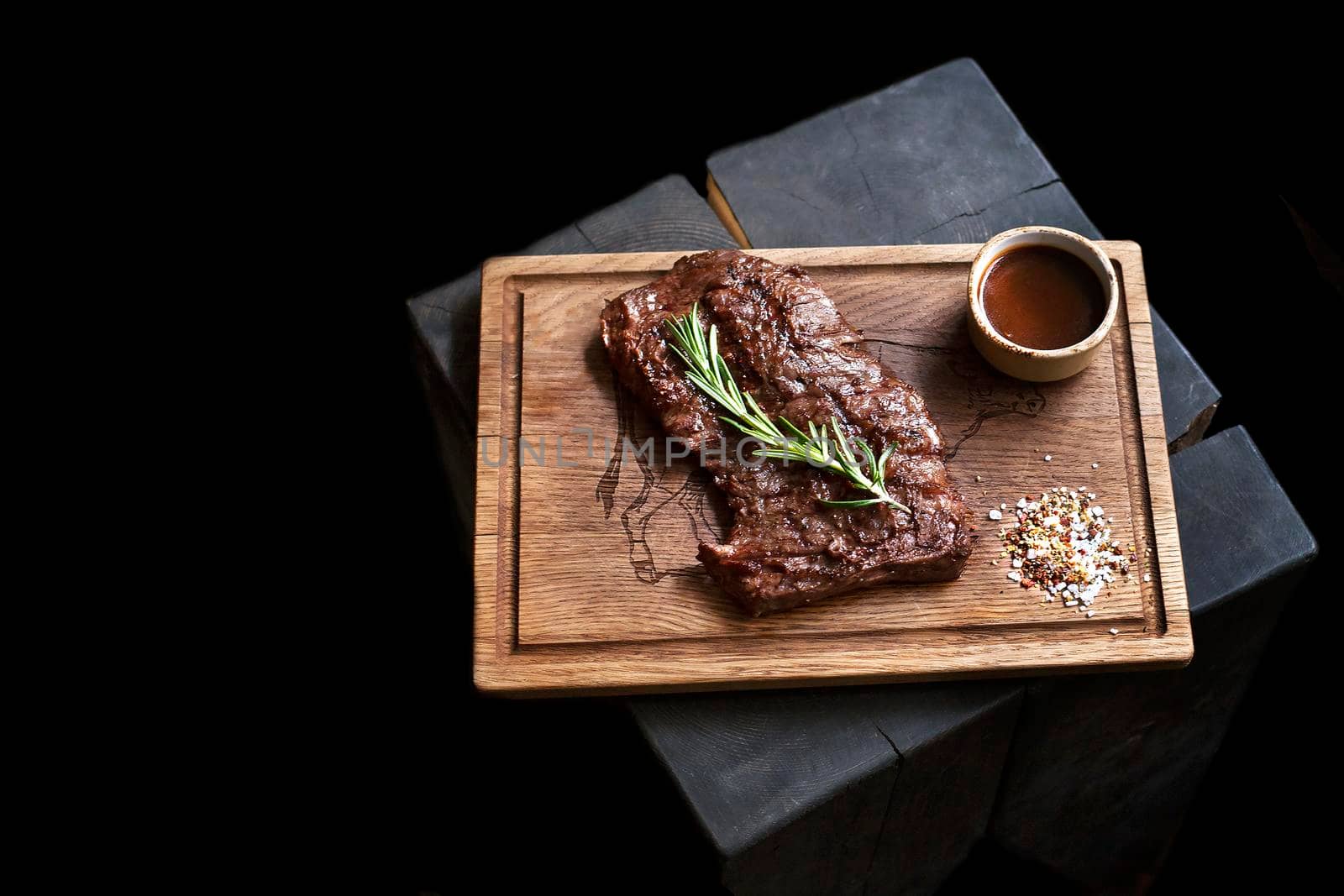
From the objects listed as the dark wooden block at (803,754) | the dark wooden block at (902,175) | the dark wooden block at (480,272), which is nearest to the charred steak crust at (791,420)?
the dark wooden block at (803,754)

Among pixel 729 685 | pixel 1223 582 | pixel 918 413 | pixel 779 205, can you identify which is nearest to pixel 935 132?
pixel 779 205

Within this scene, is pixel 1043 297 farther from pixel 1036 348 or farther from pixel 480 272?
pixel 480 272

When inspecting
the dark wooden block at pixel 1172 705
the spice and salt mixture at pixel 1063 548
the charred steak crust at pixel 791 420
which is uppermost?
the charred steak crust at pixel 791 420

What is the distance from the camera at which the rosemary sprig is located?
4172mm

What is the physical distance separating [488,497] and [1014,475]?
4.96 feet

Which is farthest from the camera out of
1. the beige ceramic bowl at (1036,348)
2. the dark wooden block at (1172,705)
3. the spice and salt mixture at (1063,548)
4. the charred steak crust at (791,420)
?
the dark wooden block at (1172,705)

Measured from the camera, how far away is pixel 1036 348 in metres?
4.42

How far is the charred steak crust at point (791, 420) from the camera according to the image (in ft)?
13.6

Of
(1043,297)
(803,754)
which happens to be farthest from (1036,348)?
(803,754)

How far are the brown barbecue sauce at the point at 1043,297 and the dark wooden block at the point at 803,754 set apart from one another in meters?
1.02

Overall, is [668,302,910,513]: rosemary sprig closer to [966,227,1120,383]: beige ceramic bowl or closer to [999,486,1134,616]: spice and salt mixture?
[999,486,1134,616]: spice and salt mixture

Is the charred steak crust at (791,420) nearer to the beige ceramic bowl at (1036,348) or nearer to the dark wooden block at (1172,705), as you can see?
the beige ceramic bowl at (1036,348)

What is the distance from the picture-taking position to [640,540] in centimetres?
434

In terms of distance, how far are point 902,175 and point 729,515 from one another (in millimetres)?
1496
